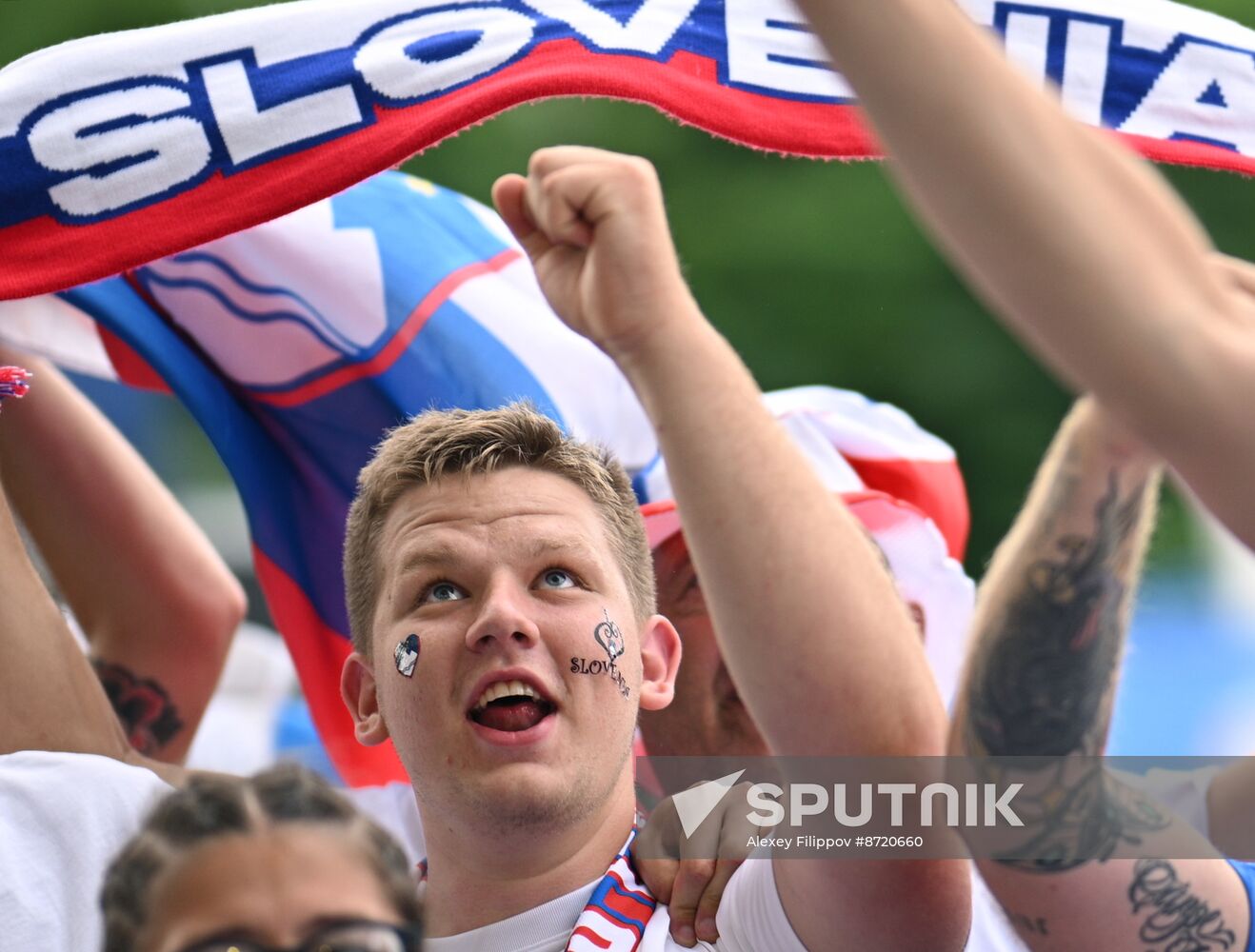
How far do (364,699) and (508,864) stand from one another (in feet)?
0.81

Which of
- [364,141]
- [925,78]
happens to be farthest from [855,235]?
[925,78]

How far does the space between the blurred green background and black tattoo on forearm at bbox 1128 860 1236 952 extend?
12.4 ft

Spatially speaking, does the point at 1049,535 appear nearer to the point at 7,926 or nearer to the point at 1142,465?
the point at 1142,465

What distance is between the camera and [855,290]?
5.23 metres

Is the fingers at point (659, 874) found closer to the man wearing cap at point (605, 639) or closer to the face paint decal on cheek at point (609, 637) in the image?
the man wearing cap at point (605, 639)

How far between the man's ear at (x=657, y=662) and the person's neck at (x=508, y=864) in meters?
0.11

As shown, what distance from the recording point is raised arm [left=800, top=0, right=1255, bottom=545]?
32.9 inches

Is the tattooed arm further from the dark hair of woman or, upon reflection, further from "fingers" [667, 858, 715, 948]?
the dark hair of woman

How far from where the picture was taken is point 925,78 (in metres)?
0.84

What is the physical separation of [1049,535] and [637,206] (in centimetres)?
39

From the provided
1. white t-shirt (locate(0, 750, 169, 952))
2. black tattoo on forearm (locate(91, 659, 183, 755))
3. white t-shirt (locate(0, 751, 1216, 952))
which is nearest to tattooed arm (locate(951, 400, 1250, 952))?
white t-shirt (locate(0, 751, 1216, 952))

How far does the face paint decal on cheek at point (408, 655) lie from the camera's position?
4.89ft

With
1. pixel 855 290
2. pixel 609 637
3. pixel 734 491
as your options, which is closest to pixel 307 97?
pixel 609 637
